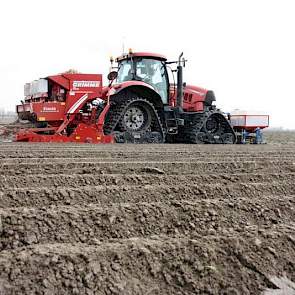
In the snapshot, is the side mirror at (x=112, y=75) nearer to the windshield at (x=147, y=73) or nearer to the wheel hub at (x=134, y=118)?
the windshield at (x=147, y=73)

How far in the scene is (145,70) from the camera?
39.2ft

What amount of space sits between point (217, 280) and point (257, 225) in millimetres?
976

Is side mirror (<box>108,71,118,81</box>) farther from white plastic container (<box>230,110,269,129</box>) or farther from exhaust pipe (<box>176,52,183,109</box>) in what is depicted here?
white plastic container (<box>230,110,269,129</box>)

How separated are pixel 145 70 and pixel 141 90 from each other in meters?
0.62

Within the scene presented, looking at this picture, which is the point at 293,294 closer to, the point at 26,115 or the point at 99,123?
the point at 99,123

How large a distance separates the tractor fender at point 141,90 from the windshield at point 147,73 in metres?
0.29

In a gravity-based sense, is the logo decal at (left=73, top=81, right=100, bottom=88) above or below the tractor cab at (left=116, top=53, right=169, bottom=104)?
below

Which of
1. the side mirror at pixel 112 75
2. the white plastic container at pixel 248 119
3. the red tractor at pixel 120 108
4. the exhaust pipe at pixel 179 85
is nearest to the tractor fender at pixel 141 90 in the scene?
the red tractor at pixel 120 108

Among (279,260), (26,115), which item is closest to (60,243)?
(279,260)

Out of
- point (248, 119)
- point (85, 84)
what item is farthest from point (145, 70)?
point (248, 119)

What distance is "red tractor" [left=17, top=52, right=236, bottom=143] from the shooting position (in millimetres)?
10688

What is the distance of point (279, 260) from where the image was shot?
10.4ft

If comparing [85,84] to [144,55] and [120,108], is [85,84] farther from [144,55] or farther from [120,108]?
[144,55]

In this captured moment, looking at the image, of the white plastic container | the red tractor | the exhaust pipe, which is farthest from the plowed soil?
the white plastic container
